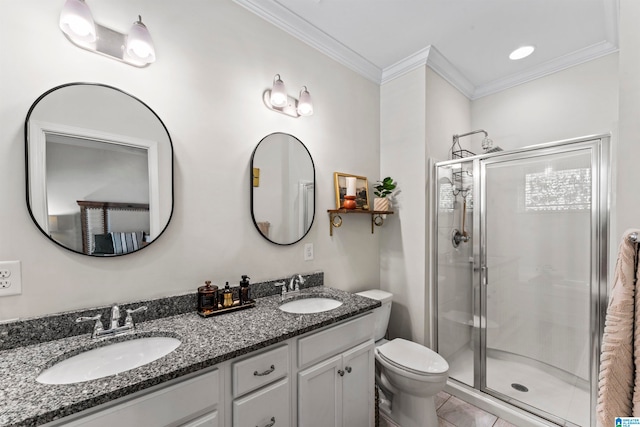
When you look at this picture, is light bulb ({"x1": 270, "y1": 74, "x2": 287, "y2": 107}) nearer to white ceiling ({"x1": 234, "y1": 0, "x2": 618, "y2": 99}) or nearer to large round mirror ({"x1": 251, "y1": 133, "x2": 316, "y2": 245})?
large round mirror ({"x1": 251, "y1": 133, "x2": 316, "y2": 245})

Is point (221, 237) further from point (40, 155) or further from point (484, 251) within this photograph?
point (484, 251)

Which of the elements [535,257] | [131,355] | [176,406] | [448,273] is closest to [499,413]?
[448,273]

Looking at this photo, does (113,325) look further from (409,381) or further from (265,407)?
(409,381)

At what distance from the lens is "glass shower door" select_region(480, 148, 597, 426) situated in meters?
1.88

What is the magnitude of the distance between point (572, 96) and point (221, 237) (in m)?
2.98

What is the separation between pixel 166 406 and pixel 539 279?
2.57 m

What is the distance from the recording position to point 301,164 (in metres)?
1.97

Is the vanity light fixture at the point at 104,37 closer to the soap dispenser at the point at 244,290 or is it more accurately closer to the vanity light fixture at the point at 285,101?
the vanity light fixture at the point at 285,101

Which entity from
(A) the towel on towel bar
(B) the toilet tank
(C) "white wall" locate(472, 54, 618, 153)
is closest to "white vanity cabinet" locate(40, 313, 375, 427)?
(B) the toilet tank

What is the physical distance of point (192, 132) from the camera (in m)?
1.48

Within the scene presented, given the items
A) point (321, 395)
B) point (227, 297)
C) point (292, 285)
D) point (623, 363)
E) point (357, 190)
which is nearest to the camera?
point (623, 363)

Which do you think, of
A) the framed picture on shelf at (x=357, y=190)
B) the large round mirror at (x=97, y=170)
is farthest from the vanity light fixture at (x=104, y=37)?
the framed picture on shelf at (x=357, y=190)

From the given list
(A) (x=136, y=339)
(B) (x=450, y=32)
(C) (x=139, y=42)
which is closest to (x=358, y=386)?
(A) (x=136, y=339)

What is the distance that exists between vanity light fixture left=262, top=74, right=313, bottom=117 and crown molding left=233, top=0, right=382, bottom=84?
1.16 feet
